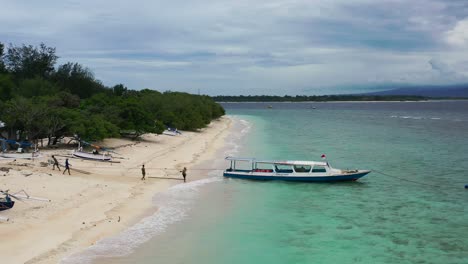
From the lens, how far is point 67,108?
44156mm

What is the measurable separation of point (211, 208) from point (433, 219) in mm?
11371

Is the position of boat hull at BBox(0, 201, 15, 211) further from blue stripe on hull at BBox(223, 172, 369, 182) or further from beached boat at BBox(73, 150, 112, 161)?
blue stripe on hull at BBox(223, 172, 369, 182)

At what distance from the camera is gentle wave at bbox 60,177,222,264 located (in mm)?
16641

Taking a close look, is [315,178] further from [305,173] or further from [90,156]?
[90,156]

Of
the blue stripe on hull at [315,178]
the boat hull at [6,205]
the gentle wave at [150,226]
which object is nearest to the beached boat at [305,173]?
the blue stripe on hull at [315,178]

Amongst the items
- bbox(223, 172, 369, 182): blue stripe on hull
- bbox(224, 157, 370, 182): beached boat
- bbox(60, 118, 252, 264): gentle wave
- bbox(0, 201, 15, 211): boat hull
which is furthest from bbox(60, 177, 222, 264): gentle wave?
bbox(223, 172, 369, 182): blue stripe on hull

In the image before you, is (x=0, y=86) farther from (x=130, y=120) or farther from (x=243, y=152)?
(x=243, y=152)

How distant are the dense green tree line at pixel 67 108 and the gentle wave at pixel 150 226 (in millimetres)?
14391

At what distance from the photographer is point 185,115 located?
72188 millimetres

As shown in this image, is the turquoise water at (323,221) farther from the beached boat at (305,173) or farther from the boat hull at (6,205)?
the boat hull at (6,205)

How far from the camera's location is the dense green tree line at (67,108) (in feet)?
123

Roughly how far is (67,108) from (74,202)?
77.7 ft

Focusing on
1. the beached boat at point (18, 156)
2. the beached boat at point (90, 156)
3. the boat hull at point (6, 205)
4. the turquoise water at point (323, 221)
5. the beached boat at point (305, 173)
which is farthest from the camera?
the beached boat at point (90, 156)

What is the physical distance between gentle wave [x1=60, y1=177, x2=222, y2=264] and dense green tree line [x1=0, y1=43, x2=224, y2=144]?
567 inches
